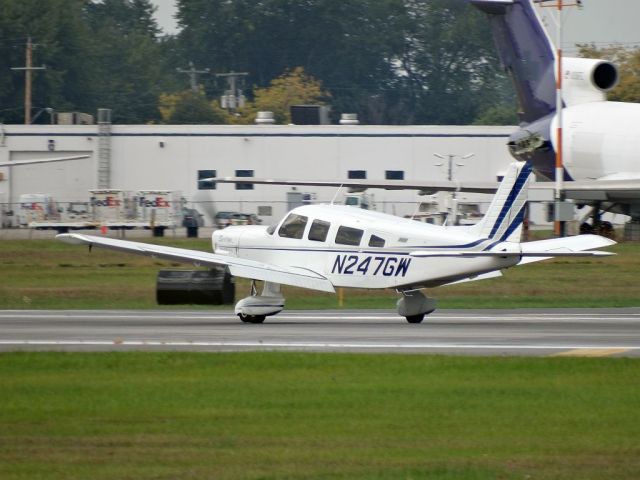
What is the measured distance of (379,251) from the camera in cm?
2334

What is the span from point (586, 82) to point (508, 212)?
29.7 metres

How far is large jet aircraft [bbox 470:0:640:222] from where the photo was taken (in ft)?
164

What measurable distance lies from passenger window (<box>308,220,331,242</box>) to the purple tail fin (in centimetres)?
2924

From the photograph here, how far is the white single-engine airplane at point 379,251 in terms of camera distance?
75.0 feet

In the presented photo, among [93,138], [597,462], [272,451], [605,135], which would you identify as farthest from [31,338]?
[93,138]

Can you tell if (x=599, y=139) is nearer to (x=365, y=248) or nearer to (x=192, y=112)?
(x=365, y=248)

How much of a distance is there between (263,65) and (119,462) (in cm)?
12497

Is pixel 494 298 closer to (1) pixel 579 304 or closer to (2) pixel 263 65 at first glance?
(1) pixel 579 304

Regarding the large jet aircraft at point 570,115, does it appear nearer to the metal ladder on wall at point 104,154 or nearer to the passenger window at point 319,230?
the passenger window at point 319,230

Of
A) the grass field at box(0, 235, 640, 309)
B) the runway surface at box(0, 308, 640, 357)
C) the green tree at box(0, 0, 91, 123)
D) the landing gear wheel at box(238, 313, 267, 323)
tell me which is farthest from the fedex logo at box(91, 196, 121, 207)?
the green tree at box(0, 0, 91, 123)

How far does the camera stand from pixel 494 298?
31.3 meters

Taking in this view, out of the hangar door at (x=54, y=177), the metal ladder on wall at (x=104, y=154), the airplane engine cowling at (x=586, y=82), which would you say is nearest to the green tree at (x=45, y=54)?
the hangar door at (x=54, y=177)

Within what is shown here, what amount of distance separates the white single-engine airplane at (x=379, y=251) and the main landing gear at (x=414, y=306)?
2 centimetres

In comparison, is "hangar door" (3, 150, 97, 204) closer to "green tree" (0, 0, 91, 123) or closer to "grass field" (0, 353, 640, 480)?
"green tree" (0, 0, 91, 123)
